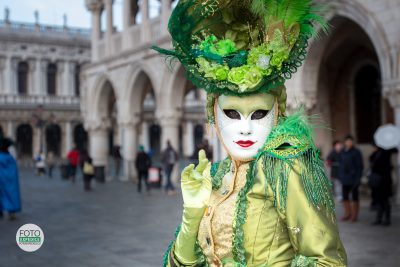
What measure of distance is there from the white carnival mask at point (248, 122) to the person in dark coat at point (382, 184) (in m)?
7.31

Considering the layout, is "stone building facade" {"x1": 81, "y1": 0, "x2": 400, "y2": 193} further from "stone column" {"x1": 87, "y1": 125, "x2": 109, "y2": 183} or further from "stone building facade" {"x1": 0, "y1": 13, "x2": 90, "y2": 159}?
"stone building facade" {"x1": 0, "y1": 13, "x2": 90, "y2": 159}

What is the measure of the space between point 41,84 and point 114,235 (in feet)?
123

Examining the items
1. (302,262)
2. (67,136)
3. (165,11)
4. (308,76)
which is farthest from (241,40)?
(67,136)

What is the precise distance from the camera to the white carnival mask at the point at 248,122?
2.33m

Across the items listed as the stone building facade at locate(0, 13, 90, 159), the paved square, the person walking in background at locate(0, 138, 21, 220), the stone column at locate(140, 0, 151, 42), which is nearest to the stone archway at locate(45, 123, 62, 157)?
the stone building facade at locate(0, 13, 90, 159)

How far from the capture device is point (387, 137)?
9953 mm

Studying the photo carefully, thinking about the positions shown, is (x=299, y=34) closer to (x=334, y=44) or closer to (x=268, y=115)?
(x=268, y=115)

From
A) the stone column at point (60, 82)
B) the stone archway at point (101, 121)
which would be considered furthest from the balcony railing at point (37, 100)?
the stone archway at point (101, 121)

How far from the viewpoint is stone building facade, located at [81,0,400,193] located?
36.2 ft

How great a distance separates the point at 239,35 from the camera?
8.20ft

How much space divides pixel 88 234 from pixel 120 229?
0.66m

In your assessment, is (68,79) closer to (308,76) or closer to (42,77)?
(42,77)

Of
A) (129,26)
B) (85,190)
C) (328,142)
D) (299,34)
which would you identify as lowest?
(85,190)

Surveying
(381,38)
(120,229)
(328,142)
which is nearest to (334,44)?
(328,142)
